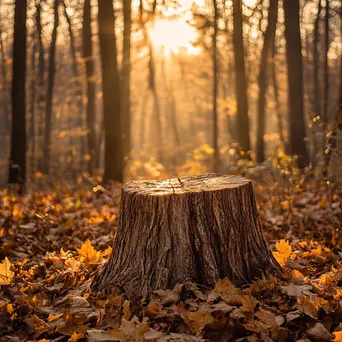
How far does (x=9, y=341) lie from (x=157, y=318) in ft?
3.25

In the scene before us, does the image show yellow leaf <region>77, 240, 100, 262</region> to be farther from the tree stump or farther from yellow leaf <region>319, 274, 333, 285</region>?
yellow leaf <region>319, 274, 333, 285</region>

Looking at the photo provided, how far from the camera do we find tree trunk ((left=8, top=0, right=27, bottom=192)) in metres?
9.63

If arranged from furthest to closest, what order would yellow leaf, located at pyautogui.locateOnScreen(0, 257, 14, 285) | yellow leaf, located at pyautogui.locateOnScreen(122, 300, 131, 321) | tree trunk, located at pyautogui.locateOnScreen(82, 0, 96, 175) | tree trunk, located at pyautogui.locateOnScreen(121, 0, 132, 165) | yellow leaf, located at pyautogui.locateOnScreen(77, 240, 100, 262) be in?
tree trunk, located at pyautogui.locateOnScreen(82, 0, 96, 175) < tree trunk, located at pyautogui.locateOnScreen(121, 0, 132, 165) < yellow leaf, located at pyautogui.locateOnScreen(77, 240, 100, 262) < yellow leaf, located at pyautogui.locateOnScreen(0, 257, 14, 285) < yellow leaf, located at pyautogui.locateOnScreen(122, 300, 131, 321)

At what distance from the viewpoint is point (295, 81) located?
1067cm

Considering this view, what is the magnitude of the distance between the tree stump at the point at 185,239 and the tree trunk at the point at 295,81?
684 centimetres

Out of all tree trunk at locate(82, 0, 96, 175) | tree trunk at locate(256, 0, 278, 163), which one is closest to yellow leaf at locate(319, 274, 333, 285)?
tree trunk at locate(256, 0, 278, 163)

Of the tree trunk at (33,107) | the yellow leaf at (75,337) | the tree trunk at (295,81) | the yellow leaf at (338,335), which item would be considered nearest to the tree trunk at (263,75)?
the tree trunk at (295,81)

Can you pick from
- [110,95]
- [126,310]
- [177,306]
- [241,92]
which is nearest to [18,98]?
[110,95]

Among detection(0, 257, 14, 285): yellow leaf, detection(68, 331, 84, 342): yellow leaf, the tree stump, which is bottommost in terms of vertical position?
detection(68, 331, 84, 342): yellow leaf

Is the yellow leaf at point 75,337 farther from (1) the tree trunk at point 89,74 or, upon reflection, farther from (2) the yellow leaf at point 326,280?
(1) the tree trunk at point 89,74

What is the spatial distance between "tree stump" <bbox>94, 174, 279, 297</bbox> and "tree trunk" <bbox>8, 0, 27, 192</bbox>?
22.0 feet

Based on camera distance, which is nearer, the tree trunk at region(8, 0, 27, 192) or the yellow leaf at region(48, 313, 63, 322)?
the yellow leaf at region(48, 313, 63, 322)

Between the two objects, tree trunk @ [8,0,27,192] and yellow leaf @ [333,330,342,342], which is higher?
tree trunk @ [8,0,27,192]

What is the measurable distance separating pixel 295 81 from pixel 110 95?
445cm
